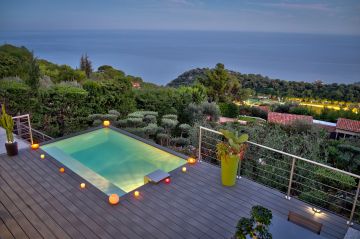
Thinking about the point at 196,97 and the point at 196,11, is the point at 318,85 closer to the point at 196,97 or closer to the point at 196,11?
the point at 196,97

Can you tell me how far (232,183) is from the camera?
14.0ft

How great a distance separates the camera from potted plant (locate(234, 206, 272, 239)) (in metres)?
2.18

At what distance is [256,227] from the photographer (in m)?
2.21

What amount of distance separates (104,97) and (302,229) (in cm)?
1003

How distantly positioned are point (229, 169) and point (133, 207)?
1.61m

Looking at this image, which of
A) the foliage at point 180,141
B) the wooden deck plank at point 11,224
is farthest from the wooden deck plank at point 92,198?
the foliage at point 180,141

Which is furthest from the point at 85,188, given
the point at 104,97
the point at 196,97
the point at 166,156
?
the point at 196,97

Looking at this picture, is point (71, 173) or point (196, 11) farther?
point (196, 11)

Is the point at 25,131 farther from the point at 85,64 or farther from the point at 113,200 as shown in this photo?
the point at 85,64


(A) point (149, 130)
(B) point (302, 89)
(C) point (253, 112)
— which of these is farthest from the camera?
(B) point (302, 89)

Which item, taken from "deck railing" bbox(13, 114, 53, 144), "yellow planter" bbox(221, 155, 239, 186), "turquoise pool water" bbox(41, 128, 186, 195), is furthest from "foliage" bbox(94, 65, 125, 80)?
"yellow planter" bbox(221, 155, 239, 186)

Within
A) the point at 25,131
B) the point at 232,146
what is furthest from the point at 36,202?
the point at 25,131

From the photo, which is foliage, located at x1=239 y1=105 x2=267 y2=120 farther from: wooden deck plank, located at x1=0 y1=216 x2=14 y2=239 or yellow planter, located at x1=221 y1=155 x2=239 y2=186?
wooden deck plank, located at x1=0 y1=216 x2=14 y2=239

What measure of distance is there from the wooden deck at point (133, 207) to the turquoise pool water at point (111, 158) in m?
0.46
